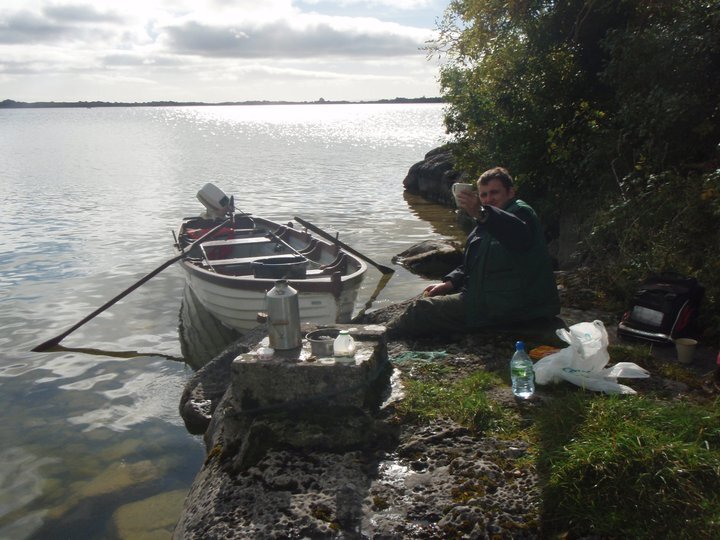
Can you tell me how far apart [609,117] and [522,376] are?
29.7ft

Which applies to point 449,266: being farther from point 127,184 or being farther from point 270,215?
point 127,184

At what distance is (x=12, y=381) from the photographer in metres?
9.05

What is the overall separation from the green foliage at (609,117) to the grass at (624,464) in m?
2.68

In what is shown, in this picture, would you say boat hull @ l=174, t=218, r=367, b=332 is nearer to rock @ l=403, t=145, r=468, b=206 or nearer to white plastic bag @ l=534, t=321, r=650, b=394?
white plastic bag @ l=534, t=321, r=650, b=394

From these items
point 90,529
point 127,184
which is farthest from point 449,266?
point 127,184

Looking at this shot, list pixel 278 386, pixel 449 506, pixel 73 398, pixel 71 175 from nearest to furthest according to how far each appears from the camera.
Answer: pixel 449 506, pixel 278 386, pixel 73 398, pixel 71 175

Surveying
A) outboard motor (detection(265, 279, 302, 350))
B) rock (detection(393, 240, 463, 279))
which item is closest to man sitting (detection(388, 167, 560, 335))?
outboard motor (detection(265, 279, 302, 350))

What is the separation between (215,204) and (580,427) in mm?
13647

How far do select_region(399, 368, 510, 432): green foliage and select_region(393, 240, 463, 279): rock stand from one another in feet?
33.7

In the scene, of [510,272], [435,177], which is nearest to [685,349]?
[510,272]

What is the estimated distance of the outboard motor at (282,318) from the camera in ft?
14.2

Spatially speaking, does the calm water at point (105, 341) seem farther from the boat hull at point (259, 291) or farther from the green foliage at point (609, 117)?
the green foliage at point (609, 117)

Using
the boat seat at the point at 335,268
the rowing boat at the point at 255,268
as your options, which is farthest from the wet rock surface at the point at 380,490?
the boat seat at the point at 335,268

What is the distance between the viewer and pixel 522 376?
446 centimetres
